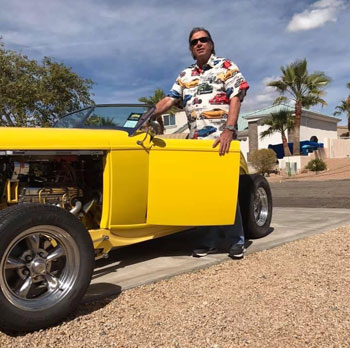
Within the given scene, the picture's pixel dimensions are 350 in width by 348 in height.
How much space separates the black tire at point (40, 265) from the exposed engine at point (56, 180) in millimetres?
495

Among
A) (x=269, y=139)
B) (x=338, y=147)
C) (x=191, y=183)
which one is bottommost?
(x=191, y=183)

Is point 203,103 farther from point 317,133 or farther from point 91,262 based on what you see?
point 317,133

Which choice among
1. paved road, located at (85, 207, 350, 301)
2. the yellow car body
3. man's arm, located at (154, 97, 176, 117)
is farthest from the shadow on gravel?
man's arm, located at (154, 97, 176, 117)

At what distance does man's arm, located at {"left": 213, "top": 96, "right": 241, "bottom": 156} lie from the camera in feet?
11.8

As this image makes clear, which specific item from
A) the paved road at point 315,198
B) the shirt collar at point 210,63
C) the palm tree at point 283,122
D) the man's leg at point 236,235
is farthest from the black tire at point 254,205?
the palm tree at point 283,122

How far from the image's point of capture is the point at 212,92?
3.97 meters

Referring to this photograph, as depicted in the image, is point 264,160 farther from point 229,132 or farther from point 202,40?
point 229,132

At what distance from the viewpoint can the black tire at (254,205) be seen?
15.7 feet

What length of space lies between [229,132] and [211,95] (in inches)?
21.0

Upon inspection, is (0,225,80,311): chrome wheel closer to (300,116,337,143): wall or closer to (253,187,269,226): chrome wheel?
(253,187,269,226): chrome wheel

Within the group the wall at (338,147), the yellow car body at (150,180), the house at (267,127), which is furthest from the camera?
the house at (267,127)

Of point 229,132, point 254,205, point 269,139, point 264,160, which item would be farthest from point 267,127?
point 229,132

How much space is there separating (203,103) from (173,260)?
1.61 m

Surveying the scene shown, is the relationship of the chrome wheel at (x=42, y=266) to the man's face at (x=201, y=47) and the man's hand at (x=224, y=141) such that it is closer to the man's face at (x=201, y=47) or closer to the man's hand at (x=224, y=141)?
the man's hand at (x=224, y=141)
